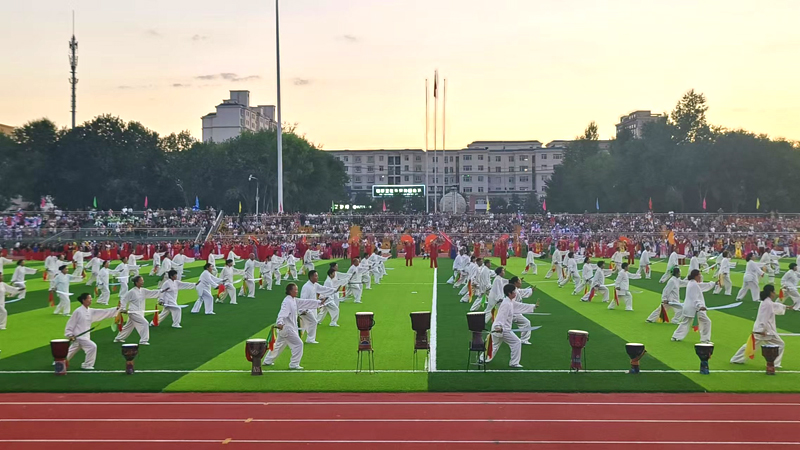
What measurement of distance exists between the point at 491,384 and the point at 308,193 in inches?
3144

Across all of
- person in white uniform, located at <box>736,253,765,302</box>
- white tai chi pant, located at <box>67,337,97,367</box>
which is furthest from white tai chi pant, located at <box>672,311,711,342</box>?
white tai chi pant, located at <box>67,337,97,367</box>

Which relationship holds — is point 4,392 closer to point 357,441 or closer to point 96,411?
point 96,411

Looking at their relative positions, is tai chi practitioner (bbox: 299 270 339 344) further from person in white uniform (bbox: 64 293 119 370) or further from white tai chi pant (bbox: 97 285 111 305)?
white tai chi pant (bbox: 97 285 111 305)

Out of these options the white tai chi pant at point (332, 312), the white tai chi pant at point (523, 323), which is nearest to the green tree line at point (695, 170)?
the white tai chi pant at point (332, 312)

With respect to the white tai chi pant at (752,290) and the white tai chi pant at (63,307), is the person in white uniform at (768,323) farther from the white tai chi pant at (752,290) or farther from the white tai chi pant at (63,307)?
the white tai chi pant at (63,307)

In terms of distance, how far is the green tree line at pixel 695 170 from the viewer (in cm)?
7112

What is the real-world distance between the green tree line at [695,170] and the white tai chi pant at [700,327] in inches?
2434

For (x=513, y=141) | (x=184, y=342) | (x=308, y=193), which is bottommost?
(x=184, y=342)

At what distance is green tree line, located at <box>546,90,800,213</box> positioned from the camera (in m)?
71.1

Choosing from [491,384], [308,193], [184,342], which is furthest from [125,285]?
[308,193]

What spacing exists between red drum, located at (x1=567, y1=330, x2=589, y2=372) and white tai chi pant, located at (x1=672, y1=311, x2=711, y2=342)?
381 cm

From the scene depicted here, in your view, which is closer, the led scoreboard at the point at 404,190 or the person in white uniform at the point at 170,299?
the person in white uniform at the point at 170,299

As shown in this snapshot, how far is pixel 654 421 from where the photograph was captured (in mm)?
10094

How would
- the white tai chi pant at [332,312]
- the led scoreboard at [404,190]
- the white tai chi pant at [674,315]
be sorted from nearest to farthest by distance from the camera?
the white tai chi pant at [674,315] → the white tai chi pant at [332,312] → the led scoreboard at [404,190]
